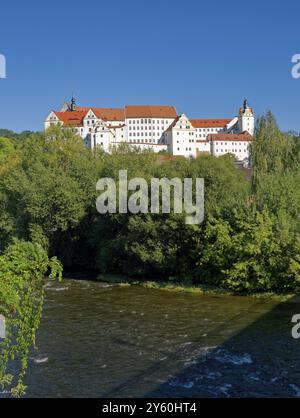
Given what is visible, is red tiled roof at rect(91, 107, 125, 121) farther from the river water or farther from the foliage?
the foliage

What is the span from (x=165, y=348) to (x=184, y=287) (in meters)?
11.7

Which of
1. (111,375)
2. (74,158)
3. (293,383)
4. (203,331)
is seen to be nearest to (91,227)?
(74,158)

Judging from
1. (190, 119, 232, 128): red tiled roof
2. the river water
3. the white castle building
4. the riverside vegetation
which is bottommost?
the river water

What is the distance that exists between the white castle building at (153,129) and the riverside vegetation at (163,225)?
288 feet

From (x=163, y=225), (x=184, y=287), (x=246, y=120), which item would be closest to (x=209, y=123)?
(x=246, y=120)

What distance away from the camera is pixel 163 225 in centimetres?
3284

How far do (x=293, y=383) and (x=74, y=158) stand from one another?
33.2m

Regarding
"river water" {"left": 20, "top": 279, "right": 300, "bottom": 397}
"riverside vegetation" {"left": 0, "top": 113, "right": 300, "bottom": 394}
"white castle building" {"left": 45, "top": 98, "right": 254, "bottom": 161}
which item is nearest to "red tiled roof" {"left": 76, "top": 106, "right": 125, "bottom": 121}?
"white castle building" {"left": 45, "top": 98, "right": 254, "bottom": 161}

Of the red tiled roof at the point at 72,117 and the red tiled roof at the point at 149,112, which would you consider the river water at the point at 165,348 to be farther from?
the red tiled roof at the point at 149,112

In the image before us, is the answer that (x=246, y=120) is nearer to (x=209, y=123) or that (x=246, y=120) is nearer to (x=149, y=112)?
(x=209, y=123)

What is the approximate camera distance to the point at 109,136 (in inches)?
5236

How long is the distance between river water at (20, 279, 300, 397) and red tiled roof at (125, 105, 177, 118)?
125486 millimetres

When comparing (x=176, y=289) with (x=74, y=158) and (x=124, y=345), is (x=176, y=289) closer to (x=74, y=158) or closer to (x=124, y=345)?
(x=124, y=345)

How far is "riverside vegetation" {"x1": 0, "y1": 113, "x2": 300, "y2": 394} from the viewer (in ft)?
97.1
